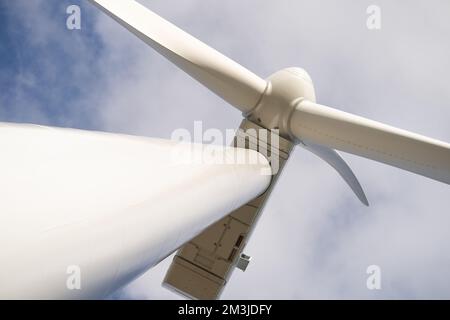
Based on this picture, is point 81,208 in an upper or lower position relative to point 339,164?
lower

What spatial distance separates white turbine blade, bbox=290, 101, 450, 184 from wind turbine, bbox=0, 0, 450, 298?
0.01m

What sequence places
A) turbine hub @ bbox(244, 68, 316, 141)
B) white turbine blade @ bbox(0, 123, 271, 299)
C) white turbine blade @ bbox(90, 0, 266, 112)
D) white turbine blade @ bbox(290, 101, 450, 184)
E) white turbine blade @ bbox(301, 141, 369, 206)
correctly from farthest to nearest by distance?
white turbine blade @ bbox(301, 141, 369, 206), turbine hub @ bbox(244, 68, 316, 141), white turbine blade @ bbox(90, 0, 266, 112), white turbine blade @ bbox(290, 101, 450, 184), white turbine blade @ bbox(0, 123, 271, 299)

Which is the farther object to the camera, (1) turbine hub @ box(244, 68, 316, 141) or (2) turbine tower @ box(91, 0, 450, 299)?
(1) turbine hub @ box(244, 68, 316, 141)

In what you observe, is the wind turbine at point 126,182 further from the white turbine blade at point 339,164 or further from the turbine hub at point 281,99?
the white turbine blade at point 339,164

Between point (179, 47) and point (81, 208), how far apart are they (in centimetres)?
511

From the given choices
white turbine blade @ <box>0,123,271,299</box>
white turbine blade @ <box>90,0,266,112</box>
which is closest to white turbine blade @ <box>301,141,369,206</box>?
white turbine blade @ <box>90,0,266,112</box>

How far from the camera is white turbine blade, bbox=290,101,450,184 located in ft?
16.4

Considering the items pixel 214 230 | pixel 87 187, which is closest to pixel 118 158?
pixel 87 187

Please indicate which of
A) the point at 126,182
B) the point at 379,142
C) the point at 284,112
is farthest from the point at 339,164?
the point at 126,182

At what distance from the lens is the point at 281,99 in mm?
7434

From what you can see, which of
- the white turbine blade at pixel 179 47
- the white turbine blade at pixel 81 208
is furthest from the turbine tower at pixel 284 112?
the white turbine blade at pixel 81 208

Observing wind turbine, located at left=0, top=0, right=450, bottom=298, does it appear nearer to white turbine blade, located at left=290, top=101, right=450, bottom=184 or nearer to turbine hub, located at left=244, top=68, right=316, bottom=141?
white turbine blade, located at left=290, top=101, right=450, bottom=184

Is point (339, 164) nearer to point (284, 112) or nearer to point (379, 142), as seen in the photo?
point (284, 112)
